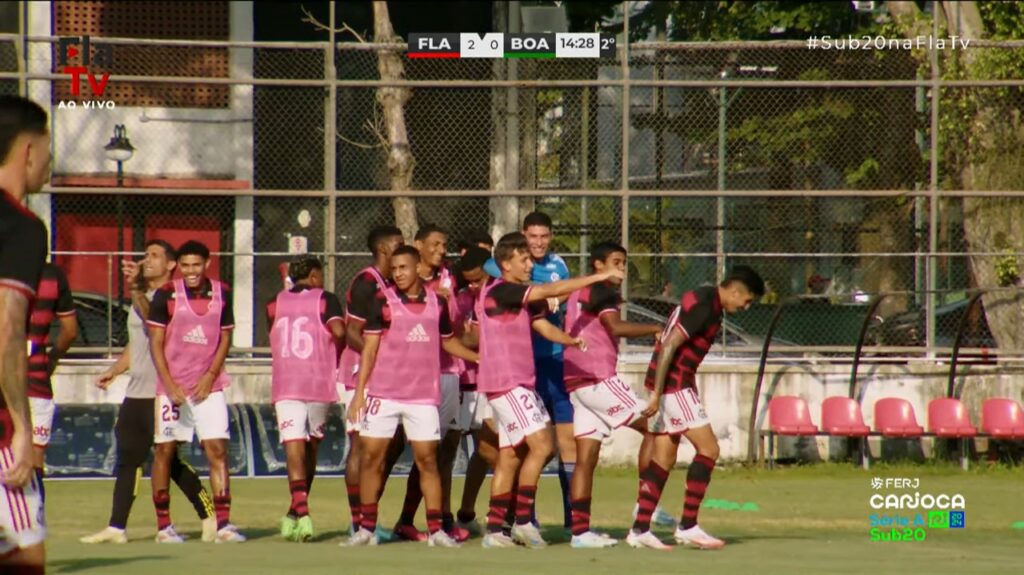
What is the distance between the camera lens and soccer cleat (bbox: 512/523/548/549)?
1135 centimetres

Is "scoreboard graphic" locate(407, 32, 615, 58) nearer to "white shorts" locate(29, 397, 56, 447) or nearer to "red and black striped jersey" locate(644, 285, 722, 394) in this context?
"red and black striped jersey" locate(644, 285, 722, 394)

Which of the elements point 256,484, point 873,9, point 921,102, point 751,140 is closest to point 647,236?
point 751,140

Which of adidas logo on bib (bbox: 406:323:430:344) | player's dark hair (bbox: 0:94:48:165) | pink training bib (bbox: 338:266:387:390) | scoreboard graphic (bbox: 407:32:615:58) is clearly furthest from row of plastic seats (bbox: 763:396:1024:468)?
player's dark hair (bbox: 0:94:48:165)

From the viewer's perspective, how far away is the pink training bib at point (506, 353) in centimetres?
1111

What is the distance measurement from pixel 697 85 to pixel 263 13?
12829 mm

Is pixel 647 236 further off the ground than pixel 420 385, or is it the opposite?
pixel 647 236

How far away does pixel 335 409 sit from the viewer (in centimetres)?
1709

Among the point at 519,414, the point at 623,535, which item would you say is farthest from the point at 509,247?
the point at 623,535

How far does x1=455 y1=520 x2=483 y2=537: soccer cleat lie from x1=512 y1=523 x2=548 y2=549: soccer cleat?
1.06 m

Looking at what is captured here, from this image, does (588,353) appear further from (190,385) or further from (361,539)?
(190,385)

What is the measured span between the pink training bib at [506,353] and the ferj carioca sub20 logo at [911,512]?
3060mm

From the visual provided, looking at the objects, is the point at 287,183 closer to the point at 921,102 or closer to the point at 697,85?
the point at 697,85

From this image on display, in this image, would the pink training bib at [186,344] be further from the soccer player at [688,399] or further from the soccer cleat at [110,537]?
the soccer player at [688,399]

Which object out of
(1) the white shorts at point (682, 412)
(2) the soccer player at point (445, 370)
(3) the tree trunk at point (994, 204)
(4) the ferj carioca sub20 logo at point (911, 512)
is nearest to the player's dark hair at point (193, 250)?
(2) the soccer player at point (445, 370)
